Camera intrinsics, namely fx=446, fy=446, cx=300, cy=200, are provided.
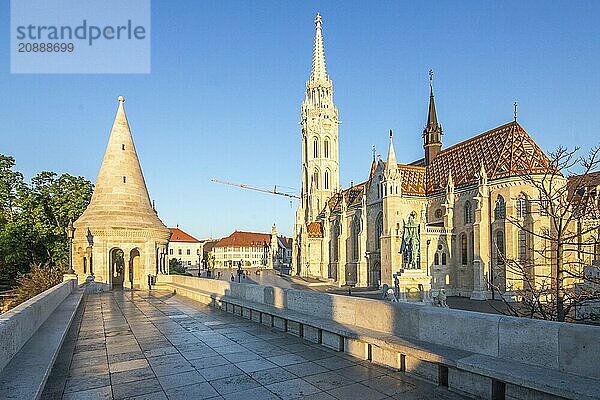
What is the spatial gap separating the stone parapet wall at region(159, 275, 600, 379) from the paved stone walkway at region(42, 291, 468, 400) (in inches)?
26.5

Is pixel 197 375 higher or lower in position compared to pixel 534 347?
lower

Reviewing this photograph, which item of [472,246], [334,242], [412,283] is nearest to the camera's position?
[412,283]

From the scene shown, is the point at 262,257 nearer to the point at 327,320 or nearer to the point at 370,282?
the point at 370,282

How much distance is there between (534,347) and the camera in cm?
470

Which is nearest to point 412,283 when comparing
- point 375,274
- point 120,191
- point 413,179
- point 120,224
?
point 120,224

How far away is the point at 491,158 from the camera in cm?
3912

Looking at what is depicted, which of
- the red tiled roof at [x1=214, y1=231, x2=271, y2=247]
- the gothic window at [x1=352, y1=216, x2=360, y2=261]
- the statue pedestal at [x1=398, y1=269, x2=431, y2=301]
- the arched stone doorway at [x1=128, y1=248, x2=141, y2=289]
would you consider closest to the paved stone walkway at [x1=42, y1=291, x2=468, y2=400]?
the arched stone doorway at [x1=128, y1=248, x2=141, y2=289]

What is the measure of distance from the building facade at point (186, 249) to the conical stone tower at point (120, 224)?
82729mm

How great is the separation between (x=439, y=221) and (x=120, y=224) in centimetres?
2952

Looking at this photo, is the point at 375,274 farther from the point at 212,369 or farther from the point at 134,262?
the point at 212,369

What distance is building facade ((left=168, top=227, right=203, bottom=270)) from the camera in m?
108

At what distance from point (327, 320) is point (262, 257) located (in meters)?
112

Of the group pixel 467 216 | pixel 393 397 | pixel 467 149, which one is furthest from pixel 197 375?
pixel 467 149

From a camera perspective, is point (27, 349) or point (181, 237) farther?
point (181, 237)
